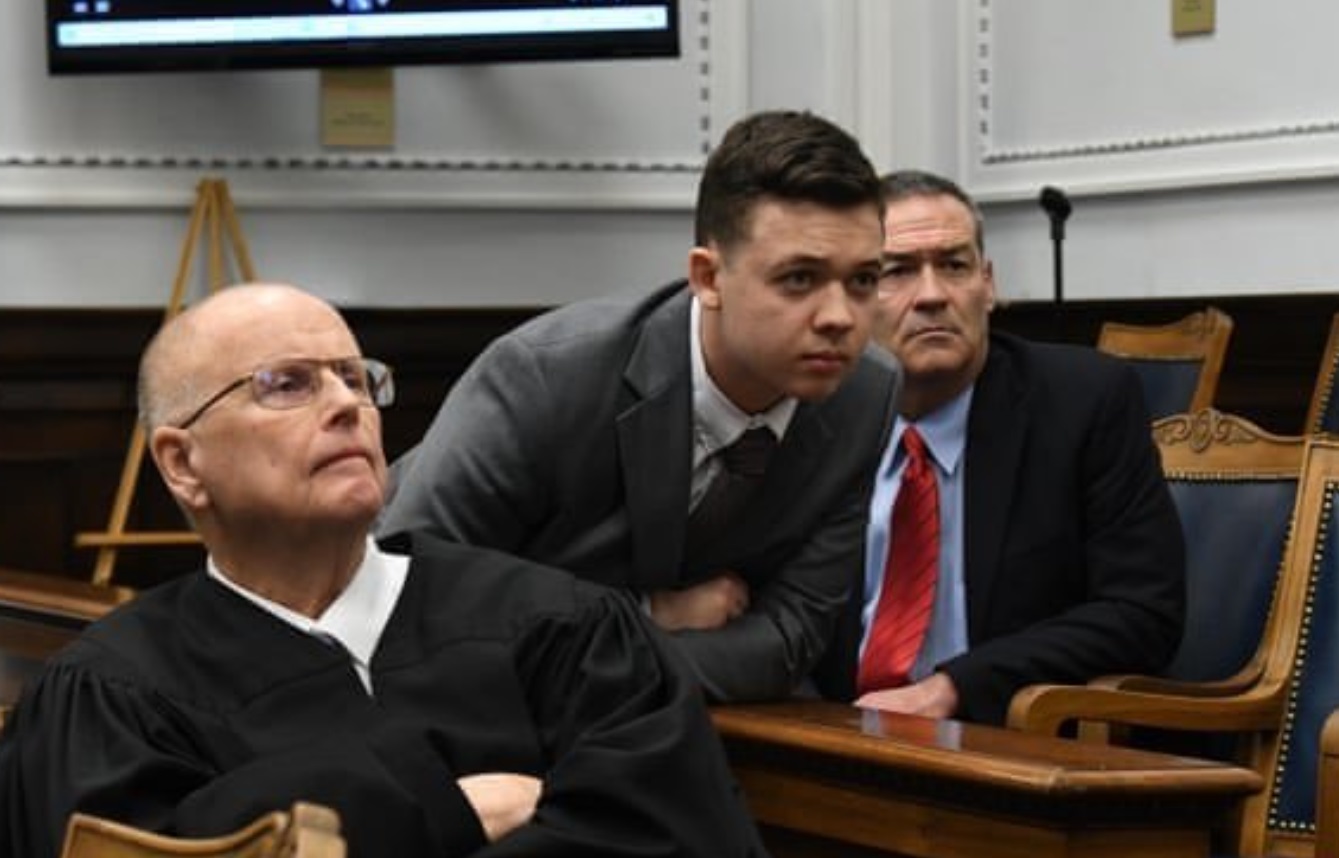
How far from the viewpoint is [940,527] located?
13.6 feet

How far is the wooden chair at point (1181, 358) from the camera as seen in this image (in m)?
5.43

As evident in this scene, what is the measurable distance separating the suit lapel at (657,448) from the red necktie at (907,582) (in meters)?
0.63

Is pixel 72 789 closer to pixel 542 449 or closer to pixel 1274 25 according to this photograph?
pixel 542 449

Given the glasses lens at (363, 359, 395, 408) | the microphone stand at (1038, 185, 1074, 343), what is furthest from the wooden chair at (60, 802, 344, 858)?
the microphone stand at (1038, 185, 1074, 343)

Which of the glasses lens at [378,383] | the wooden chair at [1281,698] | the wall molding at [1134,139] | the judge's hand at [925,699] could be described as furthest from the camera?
the wall molding at [1134,139]

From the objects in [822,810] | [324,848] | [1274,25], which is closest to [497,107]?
[1274,25]

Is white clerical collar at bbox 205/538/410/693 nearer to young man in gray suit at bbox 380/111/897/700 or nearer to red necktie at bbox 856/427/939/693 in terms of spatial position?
young man in gray suit at bbox 380/111/897/700

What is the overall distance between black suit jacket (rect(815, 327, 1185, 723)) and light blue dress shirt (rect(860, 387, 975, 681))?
0.09 feet

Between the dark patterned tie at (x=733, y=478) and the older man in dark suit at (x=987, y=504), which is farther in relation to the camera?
the older man in dark suit at (x=987, y=504)

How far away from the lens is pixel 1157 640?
4047 millimetres

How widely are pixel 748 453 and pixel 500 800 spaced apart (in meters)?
0.92

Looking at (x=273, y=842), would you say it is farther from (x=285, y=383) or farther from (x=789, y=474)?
(x=789, y=474)

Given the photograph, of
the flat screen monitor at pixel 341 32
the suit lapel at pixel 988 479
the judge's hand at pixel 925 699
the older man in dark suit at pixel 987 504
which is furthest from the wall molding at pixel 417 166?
the judge's hand at pixel 925 699

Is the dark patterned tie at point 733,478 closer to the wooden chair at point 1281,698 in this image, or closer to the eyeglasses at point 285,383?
the wooden chair at point 1281,698
